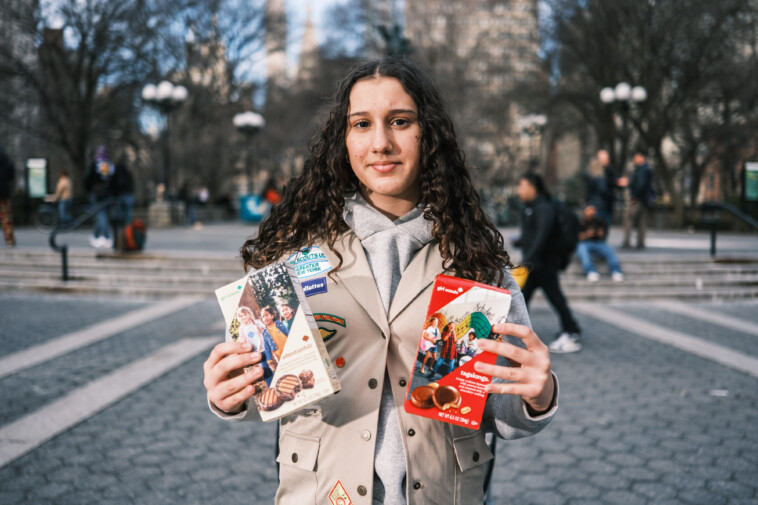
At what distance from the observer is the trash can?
27.3 metres

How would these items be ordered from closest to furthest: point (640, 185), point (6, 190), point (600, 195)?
point (600, 195)
point (640, 185)
point (6, 190)

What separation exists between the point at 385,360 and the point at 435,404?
17cm

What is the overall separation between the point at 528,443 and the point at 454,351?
327 cm

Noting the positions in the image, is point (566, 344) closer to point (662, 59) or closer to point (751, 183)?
point (751, 183)

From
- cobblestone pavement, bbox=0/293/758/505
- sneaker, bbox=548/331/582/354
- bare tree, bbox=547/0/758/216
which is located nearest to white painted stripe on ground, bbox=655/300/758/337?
cobblestone pavement, bbox=0/293/758/505

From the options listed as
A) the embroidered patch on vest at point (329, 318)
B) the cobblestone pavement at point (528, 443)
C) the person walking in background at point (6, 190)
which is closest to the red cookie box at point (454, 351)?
the embroidered patch on vest at point (329, 318)

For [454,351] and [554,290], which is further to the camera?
[554,290]

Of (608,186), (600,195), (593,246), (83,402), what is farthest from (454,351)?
(608,186)

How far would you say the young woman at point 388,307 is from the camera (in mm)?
1546

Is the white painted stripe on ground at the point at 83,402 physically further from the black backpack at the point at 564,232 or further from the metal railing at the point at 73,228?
the metal railing at the point at 73,228

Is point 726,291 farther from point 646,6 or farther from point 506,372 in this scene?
point 646,6

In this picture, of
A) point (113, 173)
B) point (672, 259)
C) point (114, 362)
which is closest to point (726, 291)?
point (672, 259)

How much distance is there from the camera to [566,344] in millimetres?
6820

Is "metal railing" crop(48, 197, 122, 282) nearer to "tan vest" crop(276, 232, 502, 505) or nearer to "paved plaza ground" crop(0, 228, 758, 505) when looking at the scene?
"paved plaza ground" crop(0, 228, 758, 505)
